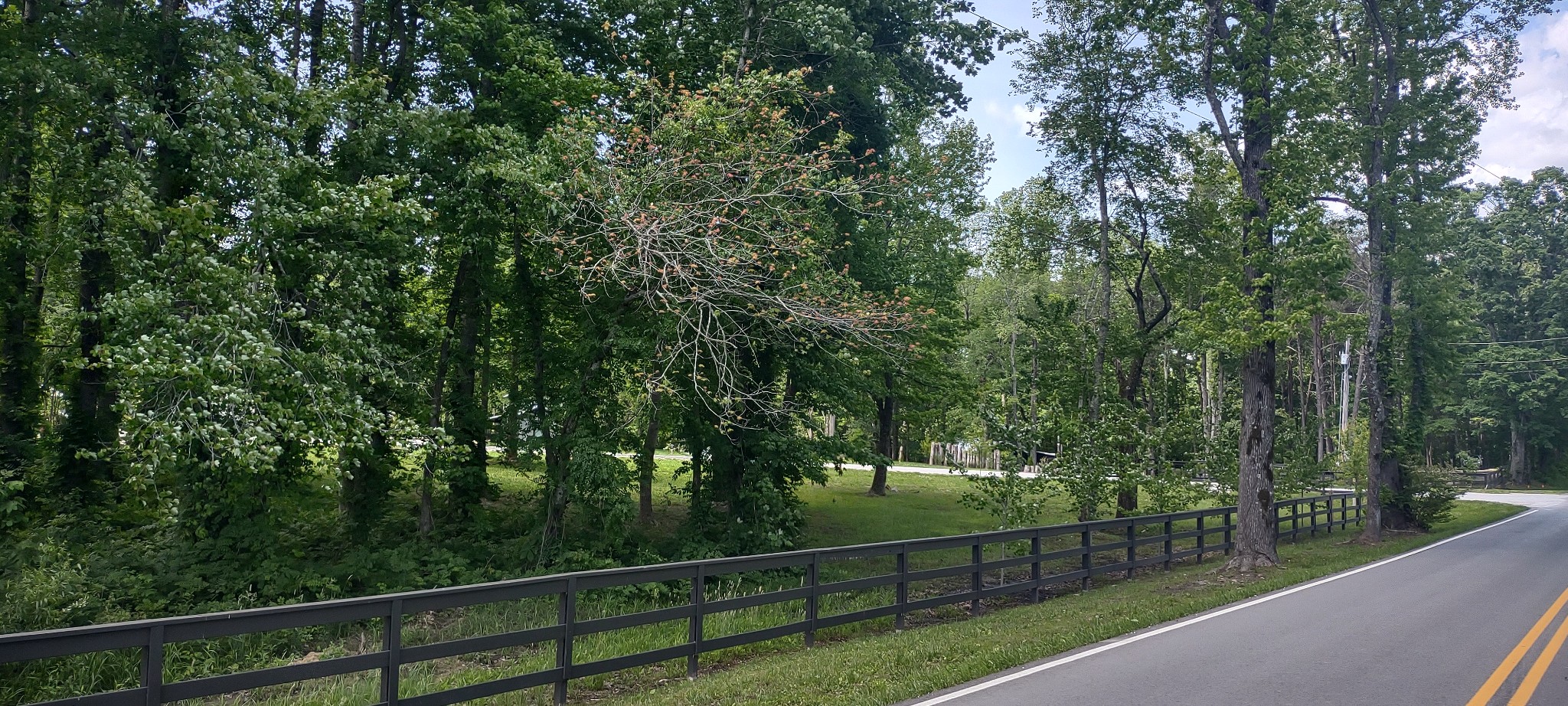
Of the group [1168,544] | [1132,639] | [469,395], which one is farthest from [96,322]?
[1168,544]

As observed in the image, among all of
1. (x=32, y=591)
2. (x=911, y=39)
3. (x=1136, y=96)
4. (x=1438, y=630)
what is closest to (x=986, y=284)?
(x=1136, y=96)

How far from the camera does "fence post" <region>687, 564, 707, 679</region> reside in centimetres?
786

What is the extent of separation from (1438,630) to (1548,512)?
29.0 m

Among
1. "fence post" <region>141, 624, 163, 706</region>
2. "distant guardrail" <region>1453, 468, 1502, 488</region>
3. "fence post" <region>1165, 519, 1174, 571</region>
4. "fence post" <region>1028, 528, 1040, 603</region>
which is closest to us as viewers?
"fence post" <region>141, 624, 163, 706</region>

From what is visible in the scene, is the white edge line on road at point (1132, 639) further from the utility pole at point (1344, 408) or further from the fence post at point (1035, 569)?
the utility pole at point (1344, 408)

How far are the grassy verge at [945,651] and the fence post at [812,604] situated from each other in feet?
0.79

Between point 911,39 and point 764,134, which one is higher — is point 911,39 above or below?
above

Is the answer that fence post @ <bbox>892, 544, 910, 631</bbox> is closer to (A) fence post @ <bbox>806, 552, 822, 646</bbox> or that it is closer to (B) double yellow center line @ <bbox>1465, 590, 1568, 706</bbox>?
(A) fence post @ <bbox>806, 552, 822, 646</bbox>

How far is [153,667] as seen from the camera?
4770mm

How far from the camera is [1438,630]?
9.12 meters

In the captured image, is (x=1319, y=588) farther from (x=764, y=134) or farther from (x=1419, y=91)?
(x=1419, y=91)

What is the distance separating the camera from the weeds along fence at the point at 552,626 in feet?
16.2

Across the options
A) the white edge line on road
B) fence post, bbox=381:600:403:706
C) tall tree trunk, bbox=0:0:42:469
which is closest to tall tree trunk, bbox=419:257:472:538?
tall tree trunk, bbox=0:0:42:469

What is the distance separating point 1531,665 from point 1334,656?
5.41 ft
